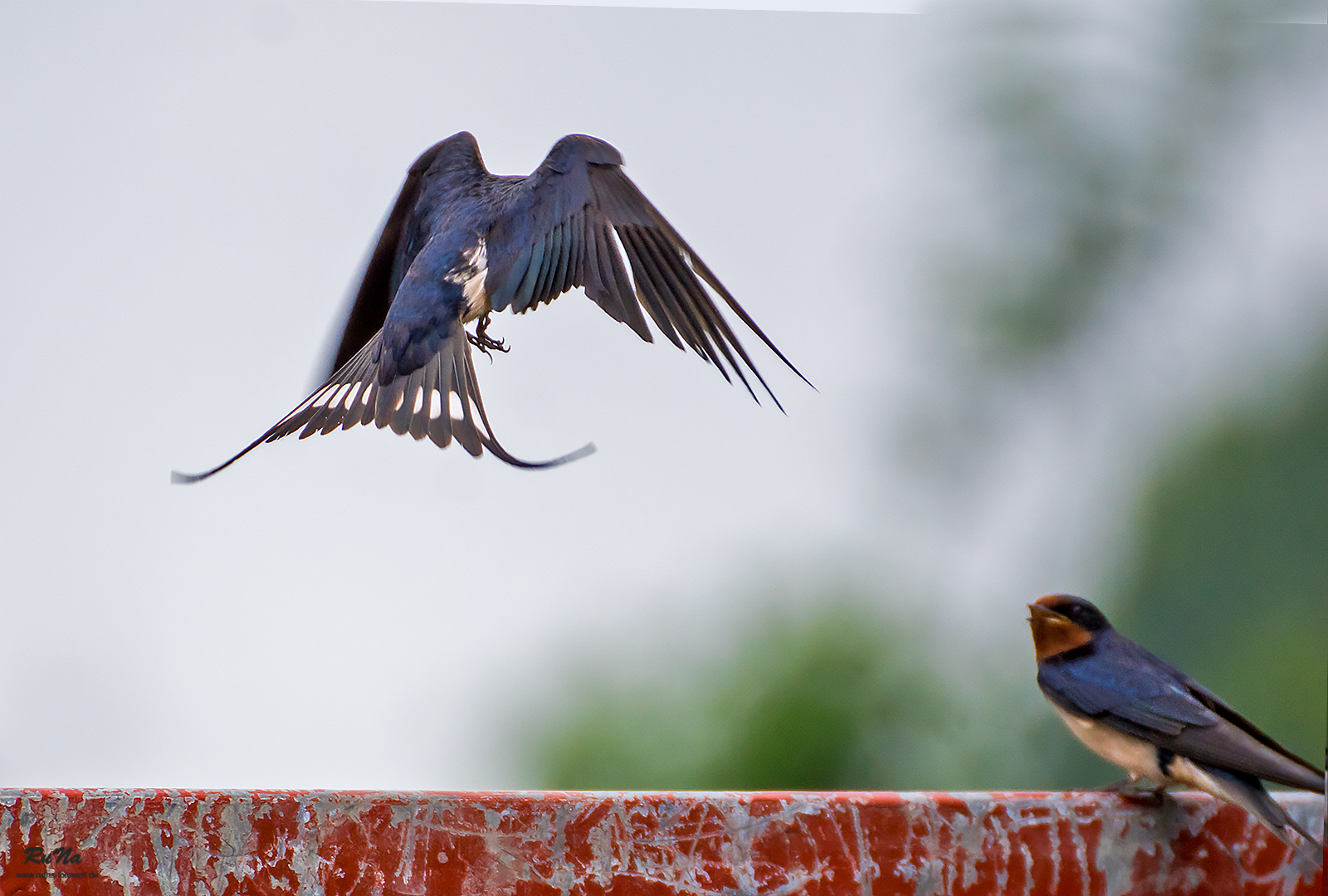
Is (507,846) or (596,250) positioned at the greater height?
(596,250)

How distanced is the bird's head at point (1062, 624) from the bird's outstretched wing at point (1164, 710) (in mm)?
28

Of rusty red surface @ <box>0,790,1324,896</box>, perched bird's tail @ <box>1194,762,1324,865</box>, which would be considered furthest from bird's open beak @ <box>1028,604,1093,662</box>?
rusty red surface @ <box>0,790,1324,896</box>

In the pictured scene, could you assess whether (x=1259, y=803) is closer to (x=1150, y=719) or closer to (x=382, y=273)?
(x=1150, y=719)

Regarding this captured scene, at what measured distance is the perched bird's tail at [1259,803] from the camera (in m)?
1.14

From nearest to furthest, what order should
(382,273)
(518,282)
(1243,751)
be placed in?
(1243,751) → (518,282) → (382,273)

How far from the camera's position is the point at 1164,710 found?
58.7 inches

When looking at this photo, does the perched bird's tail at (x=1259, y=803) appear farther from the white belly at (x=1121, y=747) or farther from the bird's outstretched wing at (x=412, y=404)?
the bird's outstretched wing at (x=412, y=404)

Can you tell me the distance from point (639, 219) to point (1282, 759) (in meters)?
1.20

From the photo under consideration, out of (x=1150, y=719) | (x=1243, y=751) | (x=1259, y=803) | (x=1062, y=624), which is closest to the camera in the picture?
(x=1259, y=803)

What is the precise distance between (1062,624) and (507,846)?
939 millimetres

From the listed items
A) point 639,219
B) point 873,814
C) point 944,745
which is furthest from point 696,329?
point 944,745

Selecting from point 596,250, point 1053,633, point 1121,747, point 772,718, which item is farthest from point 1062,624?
point 772,718

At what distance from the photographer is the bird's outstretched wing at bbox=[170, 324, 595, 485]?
5.42 feet

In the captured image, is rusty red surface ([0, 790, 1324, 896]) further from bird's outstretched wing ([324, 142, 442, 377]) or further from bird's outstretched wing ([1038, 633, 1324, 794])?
bird's outstretched wing ([324, 142, 442, 377])
